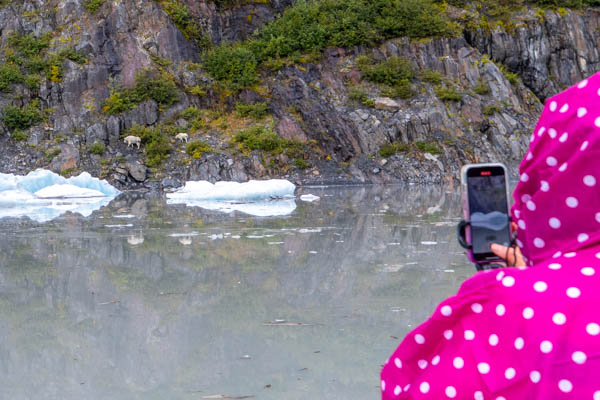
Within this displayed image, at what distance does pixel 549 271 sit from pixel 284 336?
2.06m

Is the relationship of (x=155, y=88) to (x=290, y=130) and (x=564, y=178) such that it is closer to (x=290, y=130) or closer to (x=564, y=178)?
(x=290, y=130)

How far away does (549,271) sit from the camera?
103 cm

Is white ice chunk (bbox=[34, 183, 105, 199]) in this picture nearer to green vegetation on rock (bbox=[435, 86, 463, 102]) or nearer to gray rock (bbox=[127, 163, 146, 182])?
gray rock (bbox=[127, 163, 146, 182])

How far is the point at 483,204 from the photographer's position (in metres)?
1.32

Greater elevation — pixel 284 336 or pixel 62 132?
pixel 62 132

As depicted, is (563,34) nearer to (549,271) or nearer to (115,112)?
(115,112)

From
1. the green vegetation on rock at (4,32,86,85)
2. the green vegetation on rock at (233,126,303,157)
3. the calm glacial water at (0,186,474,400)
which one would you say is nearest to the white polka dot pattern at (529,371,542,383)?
the calm glacial water at (0,186,474,400)

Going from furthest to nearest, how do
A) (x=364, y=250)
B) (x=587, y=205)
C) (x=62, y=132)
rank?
1. (x=62, y=132)
2. (x=364, y=250)
3. (x=587, y=205)

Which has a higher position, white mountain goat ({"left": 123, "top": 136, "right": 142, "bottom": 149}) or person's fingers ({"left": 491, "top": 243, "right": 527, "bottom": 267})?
white mountain goat ({"left": 123, "top": 136, "right": 142, "bottom": 149})

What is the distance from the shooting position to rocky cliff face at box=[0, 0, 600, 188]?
20016 millimetres

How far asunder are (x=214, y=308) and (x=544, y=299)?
2.80 m

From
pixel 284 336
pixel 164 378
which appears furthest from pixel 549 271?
pixel 284 336

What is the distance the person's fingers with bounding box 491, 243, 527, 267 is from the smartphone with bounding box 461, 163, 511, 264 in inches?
0.9

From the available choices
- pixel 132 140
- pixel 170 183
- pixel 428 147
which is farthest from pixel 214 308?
pixel 428 147
